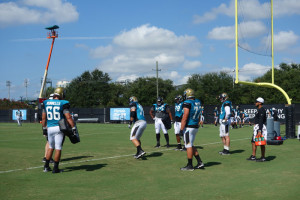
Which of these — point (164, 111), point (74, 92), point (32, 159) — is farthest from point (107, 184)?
point (74, 92)

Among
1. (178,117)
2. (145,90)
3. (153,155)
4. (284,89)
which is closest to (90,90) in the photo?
(145,90)

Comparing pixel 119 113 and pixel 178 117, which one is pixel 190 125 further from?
pixel 119 113

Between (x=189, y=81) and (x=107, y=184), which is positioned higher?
(x=189, y=81)

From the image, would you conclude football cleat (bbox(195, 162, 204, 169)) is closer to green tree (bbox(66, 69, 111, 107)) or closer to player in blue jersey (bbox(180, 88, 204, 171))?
player in blue jersey (bbox(180, 88, 204, 171))

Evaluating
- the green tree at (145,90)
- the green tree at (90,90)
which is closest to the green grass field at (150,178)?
the green tree at (145,90)

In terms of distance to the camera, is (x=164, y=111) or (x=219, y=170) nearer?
(x=219, y=170)

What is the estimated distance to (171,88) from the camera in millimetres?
99562

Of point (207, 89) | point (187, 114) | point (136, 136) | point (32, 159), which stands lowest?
point (32, 159)

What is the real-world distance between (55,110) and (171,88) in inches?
3599

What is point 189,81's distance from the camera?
84.9 metres

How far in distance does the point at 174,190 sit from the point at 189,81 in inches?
3112

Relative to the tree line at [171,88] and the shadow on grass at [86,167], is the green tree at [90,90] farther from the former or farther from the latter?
the shadow on grass at [86,167]

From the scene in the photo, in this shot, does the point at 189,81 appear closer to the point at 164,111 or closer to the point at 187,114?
the point at 164,111

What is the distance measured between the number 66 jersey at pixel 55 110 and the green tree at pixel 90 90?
3212 inches
